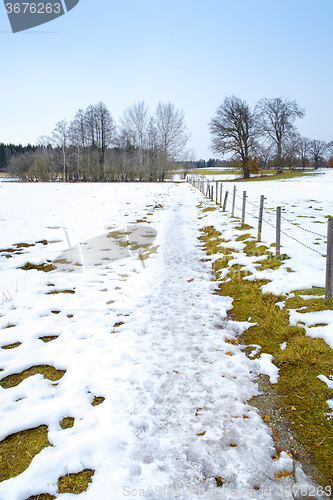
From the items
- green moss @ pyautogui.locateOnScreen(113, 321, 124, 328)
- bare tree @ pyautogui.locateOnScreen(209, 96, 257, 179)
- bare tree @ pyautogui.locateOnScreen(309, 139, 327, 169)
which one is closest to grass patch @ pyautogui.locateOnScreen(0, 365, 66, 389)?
green moss @ pyautogui.locateOnScreen(113, 321, 124, 328)

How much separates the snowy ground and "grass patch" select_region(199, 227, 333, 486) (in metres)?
0.19

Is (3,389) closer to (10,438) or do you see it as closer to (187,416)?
(10,438)

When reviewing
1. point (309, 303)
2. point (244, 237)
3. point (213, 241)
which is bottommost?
point (309, 303)

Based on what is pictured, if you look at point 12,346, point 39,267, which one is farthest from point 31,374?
point 39,267

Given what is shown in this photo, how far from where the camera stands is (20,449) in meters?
2.18

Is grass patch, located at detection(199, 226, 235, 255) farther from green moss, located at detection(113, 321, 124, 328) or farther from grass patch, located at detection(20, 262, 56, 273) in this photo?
grass patch, located at detection(20, 262, 56, 273)

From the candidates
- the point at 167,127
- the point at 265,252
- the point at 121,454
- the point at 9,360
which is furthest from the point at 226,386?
the point at 167,127

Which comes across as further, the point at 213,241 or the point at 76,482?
the point at 213,241

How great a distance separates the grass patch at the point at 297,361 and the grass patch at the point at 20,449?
2.19 metres

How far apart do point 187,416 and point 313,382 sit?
1451 millimetres

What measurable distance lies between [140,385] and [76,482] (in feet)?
3.33

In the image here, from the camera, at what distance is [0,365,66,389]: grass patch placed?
9.59 feet

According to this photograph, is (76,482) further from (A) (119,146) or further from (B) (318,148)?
(B) (318,148)

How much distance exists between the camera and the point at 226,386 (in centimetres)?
284
